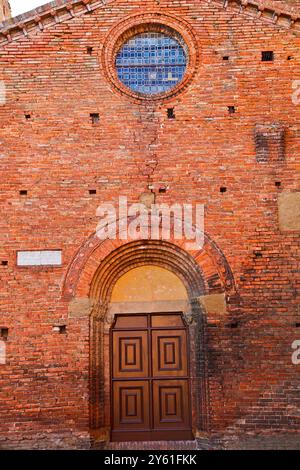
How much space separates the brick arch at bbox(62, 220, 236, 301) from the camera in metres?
9.31

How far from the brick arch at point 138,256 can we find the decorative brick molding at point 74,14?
13.8 feet

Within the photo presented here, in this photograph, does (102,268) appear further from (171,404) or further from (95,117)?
(95,117)

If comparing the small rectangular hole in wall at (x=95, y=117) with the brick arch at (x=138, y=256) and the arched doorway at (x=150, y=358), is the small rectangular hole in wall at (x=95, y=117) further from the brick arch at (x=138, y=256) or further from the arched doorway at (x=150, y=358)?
the arched doorway at (x=150, y=358)

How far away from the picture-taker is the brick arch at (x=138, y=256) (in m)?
9.31

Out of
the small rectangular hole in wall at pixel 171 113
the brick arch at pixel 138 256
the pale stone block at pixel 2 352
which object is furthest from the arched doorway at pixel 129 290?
the small rectangular hole in wall at pixel 171 113

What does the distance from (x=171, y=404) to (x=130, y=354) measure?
112cm

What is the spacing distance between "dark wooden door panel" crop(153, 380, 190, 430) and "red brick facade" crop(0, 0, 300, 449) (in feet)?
0.80

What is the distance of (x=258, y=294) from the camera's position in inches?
365

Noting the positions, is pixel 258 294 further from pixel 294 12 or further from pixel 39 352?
pixel 294 12

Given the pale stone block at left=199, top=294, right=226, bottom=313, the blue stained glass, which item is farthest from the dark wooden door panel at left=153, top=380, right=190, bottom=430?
the blue stained glass

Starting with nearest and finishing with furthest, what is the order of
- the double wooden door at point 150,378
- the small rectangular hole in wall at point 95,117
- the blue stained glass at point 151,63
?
the double wooden door at point 150,378 < the small rectangular hole in wall at point 95,117 < the blue stained glass at point 151,63

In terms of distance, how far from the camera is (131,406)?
372 inches

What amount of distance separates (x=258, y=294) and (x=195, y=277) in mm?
1126
